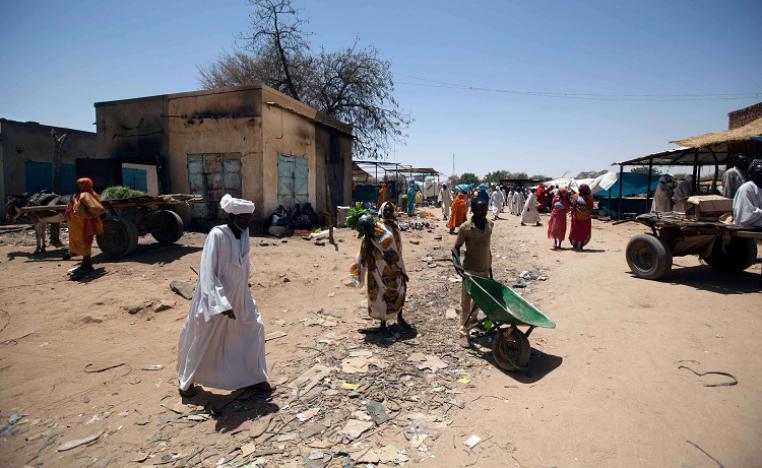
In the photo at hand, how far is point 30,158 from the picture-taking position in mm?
17328

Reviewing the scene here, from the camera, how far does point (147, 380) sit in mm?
4137

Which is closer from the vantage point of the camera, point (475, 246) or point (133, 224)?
point (475, 246)

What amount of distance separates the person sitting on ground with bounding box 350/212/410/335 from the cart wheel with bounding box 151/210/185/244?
6455 mm

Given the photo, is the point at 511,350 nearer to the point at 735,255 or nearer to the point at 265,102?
the point at 735,255

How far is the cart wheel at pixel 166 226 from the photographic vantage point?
9.58 meters

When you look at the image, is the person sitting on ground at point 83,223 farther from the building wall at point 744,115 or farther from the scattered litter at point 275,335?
the building wall at point 744,115

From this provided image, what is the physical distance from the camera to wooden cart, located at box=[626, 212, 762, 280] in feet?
21.5

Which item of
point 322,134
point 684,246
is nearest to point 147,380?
point 684,246

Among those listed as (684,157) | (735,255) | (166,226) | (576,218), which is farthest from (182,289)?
(684,157)

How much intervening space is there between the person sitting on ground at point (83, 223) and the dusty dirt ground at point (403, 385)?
66cm

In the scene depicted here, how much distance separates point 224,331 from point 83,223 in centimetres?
597

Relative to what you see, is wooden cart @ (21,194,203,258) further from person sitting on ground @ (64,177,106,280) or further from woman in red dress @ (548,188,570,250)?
woman in red dress @ (548,188,570,250)

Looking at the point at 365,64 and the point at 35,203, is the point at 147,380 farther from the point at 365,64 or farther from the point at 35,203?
the point at 365,64

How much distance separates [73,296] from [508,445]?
6.98m
